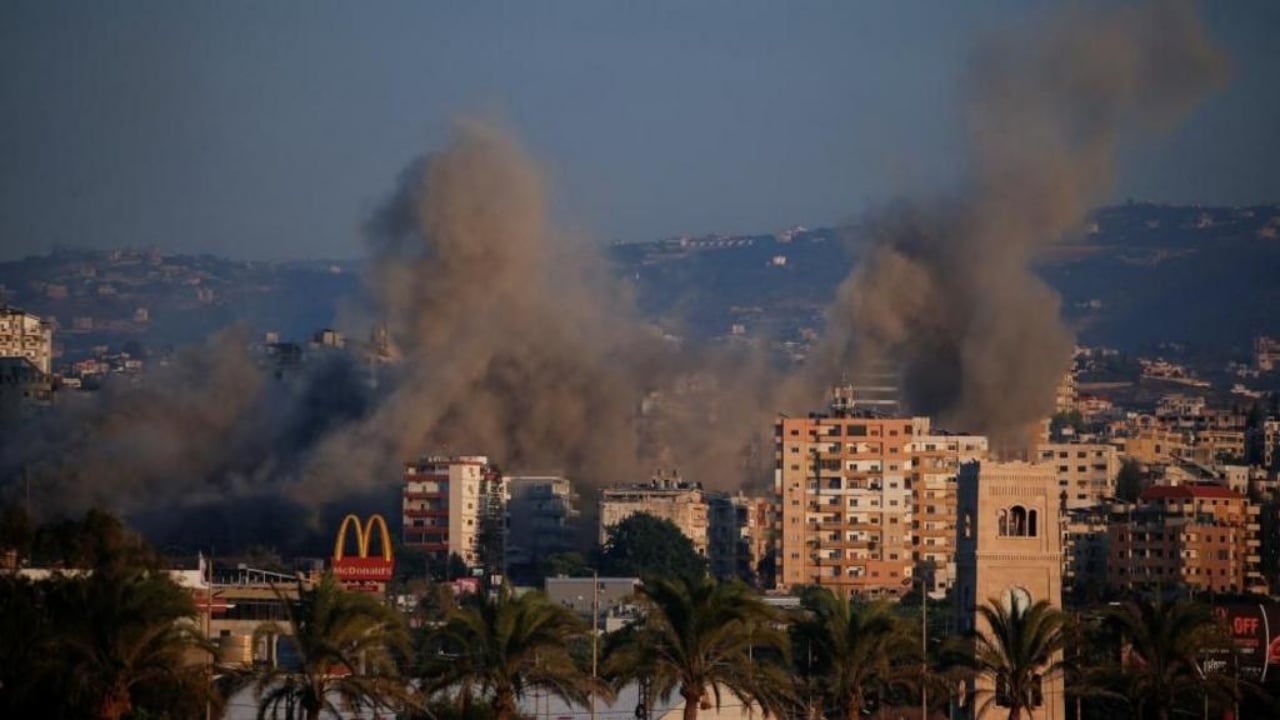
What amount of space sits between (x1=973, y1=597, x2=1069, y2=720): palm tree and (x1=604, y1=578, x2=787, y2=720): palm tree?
4.22 meters

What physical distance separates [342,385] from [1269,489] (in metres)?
39.2

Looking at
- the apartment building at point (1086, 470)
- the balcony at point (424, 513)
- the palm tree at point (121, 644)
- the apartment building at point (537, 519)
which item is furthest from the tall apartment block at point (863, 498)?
the palm tree at point (121, 644)

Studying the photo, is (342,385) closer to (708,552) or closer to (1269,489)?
(708,552)

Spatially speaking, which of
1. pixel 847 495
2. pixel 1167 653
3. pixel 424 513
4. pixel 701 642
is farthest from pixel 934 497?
pixel 701 642

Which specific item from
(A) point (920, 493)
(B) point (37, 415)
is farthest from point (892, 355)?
(B) point (37, 415)

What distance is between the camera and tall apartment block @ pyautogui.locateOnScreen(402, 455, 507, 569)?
11662 centimetres

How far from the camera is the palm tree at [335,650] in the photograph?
135 feet

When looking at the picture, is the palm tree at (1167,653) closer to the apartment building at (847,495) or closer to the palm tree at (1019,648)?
the palm tree at (1019,648)

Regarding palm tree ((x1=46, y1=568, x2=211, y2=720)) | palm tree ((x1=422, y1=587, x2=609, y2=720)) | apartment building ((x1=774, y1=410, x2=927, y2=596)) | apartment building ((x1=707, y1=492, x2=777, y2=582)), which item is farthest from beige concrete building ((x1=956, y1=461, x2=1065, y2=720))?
apartment building ((x1=707, y1=492, x2=777, y2=582))

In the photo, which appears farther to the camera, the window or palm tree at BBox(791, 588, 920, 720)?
the window

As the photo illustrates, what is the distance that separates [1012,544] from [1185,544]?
2407 inches

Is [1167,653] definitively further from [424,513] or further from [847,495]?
[424,513]

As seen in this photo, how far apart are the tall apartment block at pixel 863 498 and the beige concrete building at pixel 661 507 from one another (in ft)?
13.6

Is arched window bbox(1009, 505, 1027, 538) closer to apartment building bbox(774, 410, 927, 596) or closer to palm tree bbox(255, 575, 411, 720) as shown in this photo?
palm tree bbox(255, 575, 411, 720)
